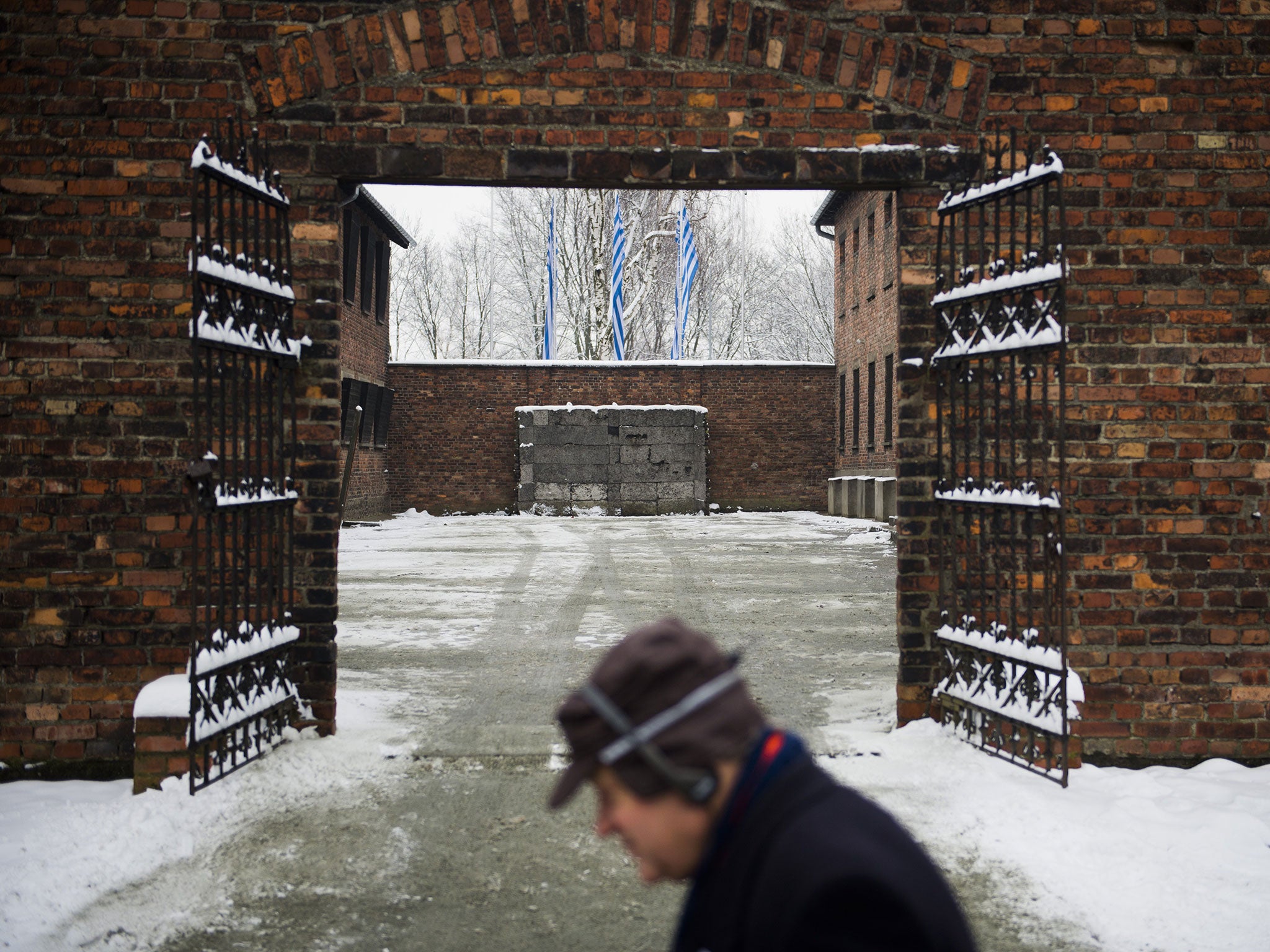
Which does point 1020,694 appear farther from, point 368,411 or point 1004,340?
point 368,411

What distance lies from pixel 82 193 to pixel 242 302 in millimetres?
1037

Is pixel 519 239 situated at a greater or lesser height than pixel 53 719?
greater

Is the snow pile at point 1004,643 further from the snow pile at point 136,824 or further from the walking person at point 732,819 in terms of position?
the walking person at point 732,819

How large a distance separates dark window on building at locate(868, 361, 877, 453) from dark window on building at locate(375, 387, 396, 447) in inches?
448

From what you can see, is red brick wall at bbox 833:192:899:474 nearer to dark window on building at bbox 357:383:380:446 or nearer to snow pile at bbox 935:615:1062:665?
dark window on building at bbox 357:383:380:446

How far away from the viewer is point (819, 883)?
1.11 m

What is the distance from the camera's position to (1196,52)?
487 centimetres

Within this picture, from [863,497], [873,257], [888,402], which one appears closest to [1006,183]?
[888,402]

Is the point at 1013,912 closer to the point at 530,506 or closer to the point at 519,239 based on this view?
the point at 530,506

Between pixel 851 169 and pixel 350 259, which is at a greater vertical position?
pixel 350 259

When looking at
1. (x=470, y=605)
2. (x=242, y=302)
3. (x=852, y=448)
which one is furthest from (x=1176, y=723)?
(x=852, y=448)

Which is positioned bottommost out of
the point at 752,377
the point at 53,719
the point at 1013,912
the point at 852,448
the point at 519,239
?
the point at 1013,912

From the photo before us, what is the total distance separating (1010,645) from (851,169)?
2.31m

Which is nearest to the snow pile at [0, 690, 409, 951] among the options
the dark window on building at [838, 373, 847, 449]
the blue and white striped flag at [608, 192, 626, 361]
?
the dark window on building at [838, 373, 847, 449]
